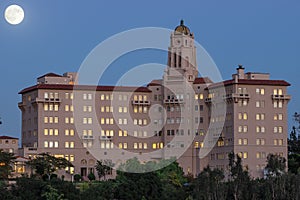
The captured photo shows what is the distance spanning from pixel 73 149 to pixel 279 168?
172 ft

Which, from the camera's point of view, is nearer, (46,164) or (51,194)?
(51,194)

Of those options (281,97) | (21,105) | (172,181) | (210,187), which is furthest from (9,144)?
(210,187)

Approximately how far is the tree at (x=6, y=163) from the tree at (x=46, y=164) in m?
3.08

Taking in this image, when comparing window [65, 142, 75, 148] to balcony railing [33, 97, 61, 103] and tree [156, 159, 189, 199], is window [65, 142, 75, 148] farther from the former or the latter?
tree [156, 159, 189, 199]

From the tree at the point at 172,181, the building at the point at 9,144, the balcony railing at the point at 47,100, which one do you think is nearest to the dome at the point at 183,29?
the balcony railing at the point at 47,100

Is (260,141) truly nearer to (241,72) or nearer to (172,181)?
(241,72)

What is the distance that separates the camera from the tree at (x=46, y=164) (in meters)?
133

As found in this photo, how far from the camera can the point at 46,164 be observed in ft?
438

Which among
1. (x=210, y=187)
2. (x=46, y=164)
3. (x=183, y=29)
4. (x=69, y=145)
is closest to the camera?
(x=210, y=187)

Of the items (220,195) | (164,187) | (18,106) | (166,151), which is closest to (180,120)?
(166,151)

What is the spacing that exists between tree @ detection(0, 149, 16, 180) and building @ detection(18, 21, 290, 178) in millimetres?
12241

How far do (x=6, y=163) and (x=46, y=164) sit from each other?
698 centimetres

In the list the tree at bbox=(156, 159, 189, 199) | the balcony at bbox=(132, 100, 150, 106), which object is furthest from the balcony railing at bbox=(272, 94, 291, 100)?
the balcony at bbox=(132, 100, 150, 106)

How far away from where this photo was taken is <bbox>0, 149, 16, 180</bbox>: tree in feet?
407
